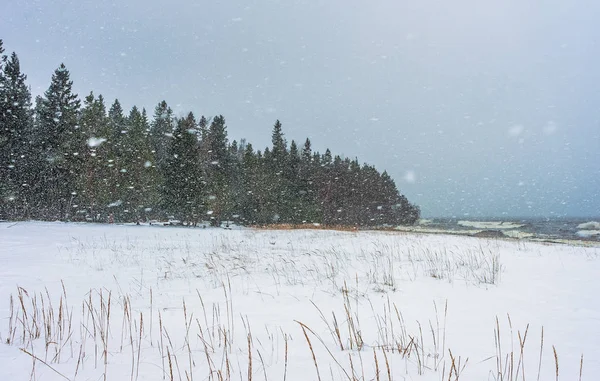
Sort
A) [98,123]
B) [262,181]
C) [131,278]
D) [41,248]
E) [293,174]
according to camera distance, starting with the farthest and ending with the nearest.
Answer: [293,174] → [262,181] → [98,123] → [41,248] → [131,278]

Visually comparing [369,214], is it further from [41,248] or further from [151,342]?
[151,342]

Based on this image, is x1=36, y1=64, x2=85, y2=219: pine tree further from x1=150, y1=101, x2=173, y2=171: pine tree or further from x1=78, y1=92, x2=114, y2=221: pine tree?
x1=150, y1=101, x2=173, y2=171: pine tree

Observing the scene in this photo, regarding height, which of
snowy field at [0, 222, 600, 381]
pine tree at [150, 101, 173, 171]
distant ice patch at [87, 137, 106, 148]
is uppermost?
pine tree at [150, 101, 173, 171]

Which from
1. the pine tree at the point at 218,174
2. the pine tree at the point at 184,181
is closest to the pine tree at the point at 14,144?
the pine tree at the point at 184,181

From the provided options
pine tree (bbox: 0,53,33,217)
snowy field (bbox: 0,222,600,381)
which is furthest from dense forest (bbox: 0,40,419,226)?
snowy field (bbox: 0,222,600,381)

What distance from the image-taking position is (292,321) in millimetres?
3607

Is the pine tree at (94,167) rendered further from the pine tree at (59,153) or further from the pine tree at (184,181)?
the pine tree at (184,181)

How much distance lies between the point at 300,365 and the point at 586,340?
264 centimetres

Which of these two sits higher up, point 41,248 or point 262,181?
point 262,181

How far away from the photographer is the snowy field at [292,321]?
2328mm

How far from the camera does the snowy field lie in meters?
2.33

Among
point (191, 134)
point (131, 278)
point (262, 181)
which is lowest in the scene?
point (131, 278)

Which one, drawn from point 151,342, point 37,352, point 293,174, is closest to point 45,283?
point 37,352

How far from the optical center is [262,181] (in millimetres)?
41469
